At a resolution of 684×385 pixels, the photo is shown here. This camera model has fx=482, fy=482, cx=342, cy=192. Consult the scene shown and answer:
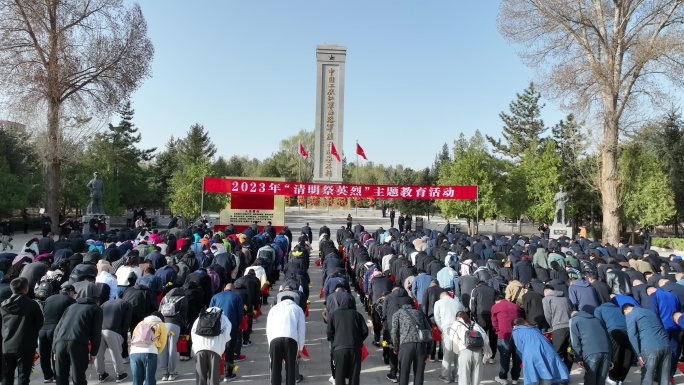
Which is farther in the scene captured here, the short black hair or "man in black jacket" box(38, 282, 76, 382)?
"man in black jacket" box(38, 282, 76, 382)

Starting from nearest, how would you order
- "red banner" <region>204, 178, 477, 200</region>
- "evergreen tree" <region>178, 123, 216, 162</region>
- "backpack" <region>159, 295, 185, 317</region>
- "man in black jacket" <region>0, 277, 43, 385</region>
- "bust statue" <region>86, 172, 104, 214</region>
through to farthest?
1. "man in black jacket" <region>0, 277, 43, 385</region>
2. "backpack" <region>159, 295, 185, 317</region>
3. "bust statue" <region>86, 172, 104, 214</region>
4. "red banner" <region>204, 178, 477, 200</region>
5. "evergreen tree" <region>178, 123, 216, 162</region>

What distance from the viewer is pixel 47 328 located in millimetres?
6465

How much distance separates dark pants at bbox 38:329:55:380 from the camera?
256 inches

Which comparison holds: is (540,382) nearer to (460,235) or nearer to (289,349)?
(289,349)

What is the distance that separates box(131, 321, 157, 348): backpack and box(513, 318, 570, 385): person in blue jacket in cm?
444

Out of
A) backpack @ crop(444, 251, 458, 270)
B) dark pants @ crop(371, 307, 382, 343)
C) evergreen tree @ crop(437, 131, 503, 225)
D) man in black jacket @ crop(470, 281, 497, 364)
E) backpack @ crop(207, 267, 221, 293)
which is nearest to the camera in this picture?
man in black jacket @ crop(470, 281, 497, 364)

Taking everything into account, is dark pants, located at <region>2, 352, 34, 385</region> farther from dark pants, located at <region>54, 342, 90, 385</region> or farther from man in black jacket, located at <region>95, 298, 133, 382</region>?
man in black jacket, located at <region>95, 298, 133, 382</region>

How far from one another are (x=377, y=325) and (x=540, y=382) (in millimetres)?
3574

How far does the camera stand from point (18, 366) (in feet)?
20.1

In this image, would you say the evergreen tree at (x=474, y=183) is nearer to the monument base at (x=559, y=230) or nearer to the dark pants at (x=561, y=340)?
the monument base at (x=559, y=230)

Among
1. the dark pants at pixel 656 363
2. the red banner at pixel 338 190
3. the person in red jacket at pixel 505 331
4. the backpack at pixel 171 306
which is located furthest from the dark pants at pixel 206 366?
the red banner at pixel 338 190

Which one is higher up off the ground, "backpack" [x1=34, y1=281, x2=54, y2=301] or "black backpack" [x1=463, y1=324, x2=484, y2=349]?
"backpack" [x1=34, y1=281, x2=54, y2=301]

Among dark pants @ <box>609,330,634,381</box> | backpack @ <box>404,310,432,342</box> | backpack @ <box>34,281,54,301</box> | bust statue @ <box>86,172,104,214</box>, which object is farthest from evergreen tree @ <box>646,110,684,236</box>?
backpack @ <box>34,281,54,301</box>

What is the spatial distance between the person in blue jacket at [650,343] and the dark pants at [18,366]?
7745 mm
